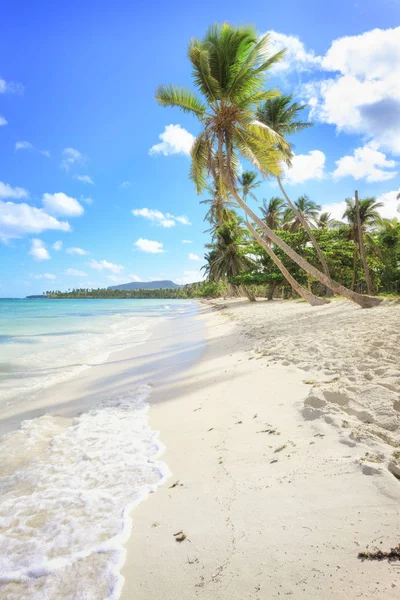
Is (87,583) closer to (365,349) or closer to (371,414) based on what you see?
(371,414)

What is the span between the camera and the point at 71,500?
2.20 metres

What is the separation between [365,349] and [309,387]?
1.78 metres

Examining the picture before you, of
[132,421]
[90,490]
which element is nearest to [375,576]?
[90,490]

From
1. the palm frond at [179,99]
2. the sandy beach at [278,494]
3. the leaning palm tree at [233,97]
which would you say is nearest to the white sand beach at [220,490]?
the sandy beach at [278,494]

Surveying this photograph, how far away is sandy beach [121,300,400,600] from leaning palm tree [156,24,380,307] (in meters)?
8.66

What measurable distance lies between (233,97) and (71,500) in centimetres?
1420

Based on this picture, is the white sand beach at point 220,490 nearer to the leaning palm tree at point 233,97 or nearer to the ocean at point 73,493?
the ocean at point 73,493

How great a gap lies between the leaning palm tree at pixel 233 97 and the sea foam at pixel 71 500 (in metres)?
9.72

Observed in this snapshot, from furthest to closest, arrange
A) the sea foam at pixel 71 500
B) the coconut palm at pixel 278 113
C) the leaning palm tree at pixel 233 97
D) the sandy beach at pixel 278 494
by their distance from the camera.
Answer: the coconut palm at pixel 278 113, the leaning palm tree at pixel 233 97, the sea foam at pixel 71 500, the sandy beach at pixel 278 494

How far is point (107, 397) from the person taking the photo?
15.6 ft

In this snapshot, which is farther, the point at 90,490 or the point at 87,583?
the point at 90,490

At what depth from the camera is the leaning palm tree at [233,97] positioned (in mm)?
11977

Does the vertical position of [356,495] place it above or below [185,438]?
above

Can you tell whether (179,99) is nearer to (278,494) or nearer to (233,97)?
(233,97)
